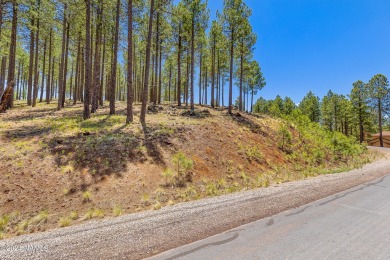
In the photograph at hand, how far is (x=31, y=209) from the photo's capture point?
600 centimetres

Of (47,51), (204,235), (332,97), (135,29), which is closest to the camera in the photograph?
(204,235)

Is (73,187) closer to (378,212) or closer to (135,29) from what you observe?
(378,212)

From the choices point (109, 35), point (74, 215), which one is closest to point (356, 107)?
point (109, 35)

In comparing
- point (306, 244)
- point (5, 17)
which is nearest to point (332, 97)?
point (306, 244)

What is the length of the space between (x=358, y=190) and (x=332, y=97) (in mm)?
47705

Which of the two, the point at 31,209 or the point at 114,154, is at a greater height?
the point at 114,154

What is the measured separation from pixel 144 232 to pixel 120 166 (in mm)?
4686

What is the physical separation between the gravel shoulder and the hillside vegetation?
107cm

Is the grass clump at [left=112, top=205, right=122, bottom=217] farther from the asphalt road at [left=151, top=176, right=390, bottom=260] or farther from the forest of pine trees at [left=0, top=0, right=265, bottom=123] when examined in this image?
the forest of pine trees at [left=0, top=0, right=265, bottom=123]

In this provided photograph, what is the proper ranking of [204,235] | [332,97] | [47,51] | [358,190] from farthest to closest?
[332,97], [47,51], [358,190], [204,235]

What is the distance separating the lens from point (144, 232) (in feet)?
14.1

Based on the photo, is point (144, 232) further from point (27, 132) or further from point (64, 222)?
point (27, 132)

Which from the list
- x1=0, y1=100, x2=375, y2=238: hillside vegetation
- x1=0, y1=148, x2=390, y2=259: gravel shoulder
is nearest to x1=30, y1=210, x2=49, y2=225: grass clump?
x1=0, y1=100, x2=375, y2=238: hillside vegetation

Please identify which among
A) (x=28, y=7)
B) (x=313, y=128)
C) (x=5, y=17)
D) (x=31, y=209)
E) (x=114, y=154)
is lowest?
(x=31, y=209)
